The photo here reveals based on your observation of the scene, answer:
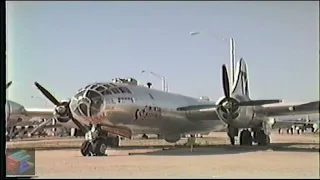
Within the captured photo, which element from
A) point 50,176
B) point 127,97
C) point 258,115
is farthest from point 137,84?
point 50,176

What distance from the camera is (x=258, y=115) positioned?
22.3 meters

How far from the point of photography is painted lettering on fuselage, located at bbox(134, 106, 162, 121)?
57.7 ft

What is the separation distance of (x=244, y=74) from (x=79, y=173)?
18.5 meters

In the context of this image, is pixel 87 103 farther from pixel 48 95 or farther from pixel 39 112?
pixel 39 112

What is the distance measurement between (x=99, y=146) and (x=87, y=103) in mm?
1756

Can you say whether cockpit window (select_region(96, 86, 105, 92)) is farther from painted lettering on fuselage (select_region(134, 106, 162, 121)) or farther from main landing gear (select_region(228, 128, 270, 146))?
main landing gear (select_region(228, 128, 270, 146))

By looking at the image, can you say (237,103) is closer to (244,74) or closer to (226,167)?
(226,167)

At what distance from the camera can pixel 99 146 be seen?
15.7m

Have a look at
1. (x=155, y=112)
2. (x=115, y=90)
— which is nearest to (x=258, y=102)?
(x=155, y=112)

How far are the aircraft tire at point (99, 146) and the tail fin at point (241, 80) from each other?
9.53m

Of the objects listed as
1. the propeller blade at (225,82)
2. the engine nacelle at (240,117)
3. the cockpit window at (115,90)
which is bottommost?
the engine nacelle at (240,117)

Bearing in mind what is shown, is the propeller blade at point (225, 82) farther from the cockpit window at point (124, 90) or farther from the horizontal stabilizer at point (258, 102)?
the cockpit window at point (124, 90)

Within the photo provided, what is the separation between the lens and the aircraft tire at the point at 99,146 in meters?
15.6

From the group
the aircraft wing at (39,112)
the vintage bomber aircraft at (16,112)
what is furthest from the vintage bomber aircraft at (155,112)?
the aircraft wing at (39,112)
